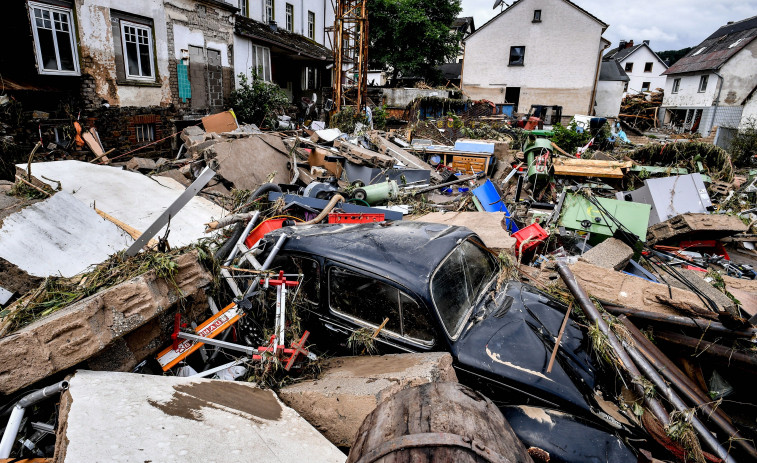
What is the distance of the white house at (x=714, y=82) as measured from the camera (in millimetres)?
25000

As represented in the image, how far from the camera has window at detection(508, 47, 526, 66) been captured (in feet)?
86.6

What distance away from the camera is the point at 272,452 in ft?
6.91

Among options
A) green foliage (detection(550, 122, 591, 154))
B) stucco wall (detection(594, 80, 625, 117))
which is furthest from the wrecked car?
stucco wall (detection(594, 80, 625, 117))

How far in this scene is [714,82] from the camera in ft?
88.8

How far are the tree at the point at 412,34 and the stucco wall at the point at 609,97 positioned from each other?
1133cm

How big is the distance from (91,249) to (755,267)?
30.0ft

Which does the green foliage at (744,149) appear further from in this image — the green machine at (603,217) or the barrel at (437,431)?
the barrel at (437,431)

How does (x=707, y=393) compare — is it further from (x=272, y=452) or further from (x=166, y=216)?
(x=166, y=216)

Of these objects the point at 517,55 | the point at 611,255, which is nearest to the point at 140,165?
the point at 611,255

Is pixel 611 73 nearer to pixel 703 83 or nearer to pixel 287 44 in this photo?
pixel 703 83

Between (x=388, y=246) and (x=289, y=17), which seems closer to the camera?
(x=388, y=246)

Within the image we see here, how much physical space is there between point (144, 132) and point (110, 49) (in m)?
2.26

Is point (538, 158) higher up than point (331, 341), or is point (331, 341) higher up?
point (538, 158)

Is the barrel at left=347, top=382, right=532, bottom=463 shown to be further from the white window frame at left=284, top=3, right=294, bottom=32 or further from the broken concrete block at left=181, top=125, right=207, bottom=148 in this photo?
the white window frame at left=284, top=3, right=294, bottom=32
